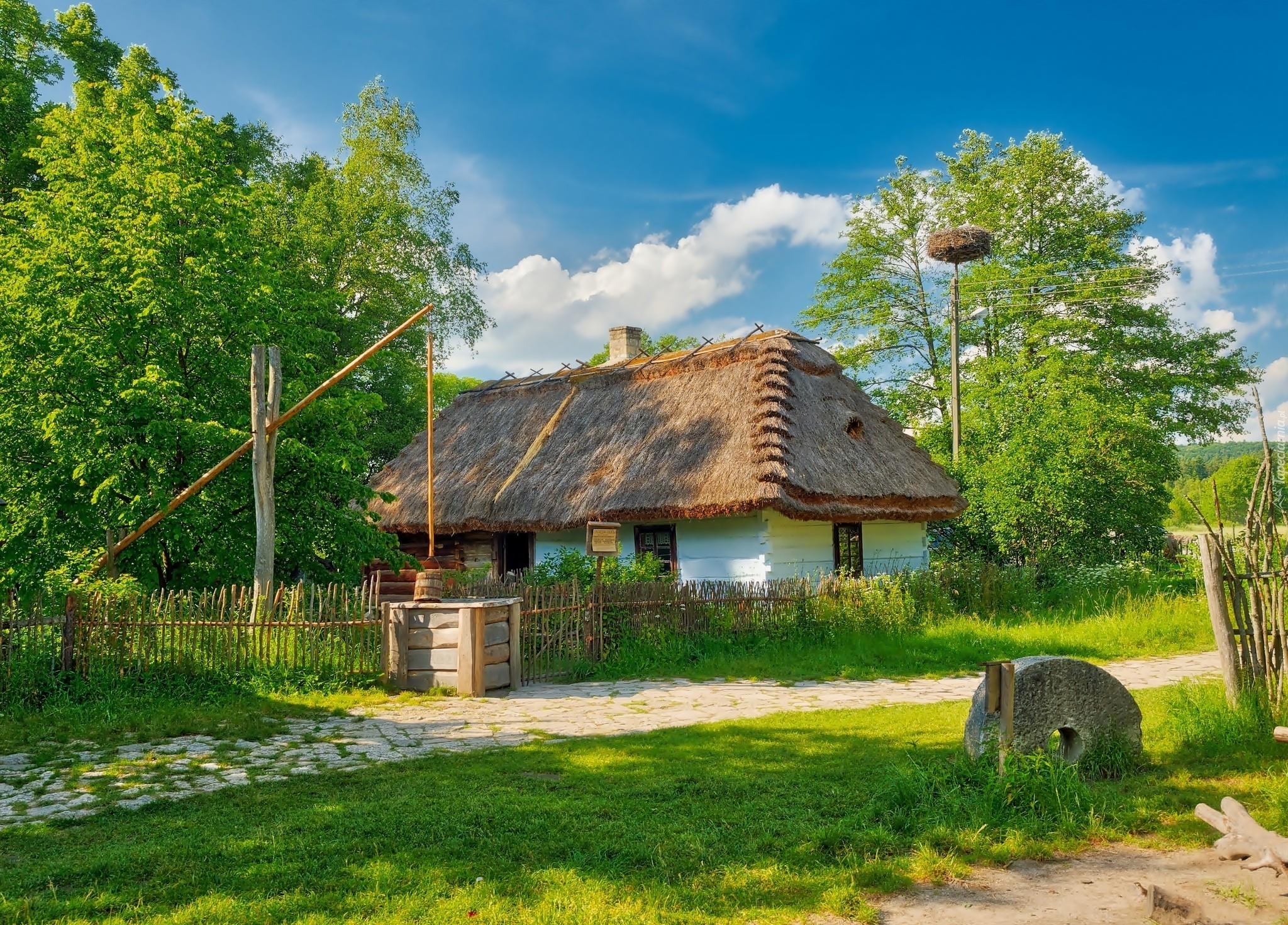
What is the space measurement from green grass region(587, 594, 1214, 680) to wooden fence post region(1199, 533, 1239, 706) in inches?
162

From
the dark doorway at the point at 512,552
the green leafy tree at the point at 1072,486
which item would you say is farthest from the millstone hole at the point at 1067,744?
the dark doorway at the point at 512,552

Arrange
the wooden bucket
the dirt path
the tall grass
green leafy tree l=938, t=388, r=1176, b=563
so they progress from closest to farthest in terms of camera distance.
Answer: the dirt path
the wooden bucket
the tall grass
green leafy tree l=938, t=388, r=1176, b=563

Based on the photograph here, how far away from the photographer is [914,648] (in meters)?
11.2

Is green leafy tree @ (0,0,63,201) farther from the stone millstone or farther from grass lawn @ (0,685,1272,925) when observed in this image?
the stone millstone

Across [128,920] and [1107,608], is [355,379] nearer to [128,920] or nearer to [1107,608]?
[1107,608]

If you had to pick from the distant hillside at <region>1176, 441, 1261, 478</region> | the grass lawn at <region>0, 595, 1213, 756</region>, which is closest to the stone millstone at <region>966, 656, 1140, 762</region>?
the grass lawn at <region>0, 595, 1213, 756</region>

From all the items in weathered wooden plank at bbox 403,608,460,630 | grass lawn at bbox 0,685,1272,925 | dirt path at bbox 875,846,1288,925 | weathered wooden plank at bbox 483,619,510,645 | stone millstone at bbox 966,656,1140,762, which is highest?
weathered wooden plank at bbox 403,608,460,630

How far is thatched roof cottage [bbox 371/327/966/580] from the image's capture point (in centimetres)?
1466

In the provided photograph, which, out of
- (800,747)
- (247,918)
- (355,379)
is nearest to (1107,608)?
(800,747)

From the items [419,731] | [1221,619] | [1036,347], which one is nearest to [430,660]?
[419,731]

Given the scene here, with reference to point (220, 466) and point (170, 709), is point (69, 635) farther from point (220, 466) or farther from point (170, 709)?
point (220, 466)

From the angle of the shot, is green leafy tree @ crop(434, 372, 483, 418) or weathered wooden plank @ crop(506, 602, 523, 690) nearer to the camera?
weathered wooden plank @ crop(506, 602, 523, 690)

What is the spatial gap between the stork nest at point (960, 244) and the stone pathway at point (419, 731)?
42.6 ft

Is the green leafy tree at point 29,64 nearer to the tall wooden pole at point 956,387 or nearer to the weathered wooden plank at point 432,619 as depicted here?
the weathered wooden plank at point 432,619
